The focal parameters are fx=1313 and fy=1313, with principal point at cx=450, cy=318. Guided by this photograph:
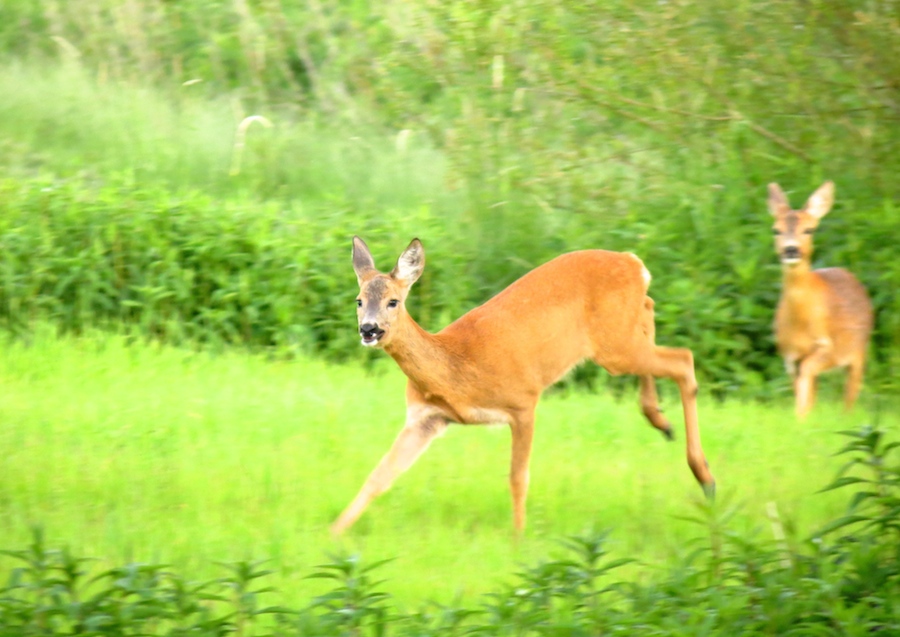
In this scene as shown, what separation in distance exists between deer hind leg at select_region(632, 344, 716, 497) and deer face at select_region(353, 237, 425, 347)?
1.31 metres

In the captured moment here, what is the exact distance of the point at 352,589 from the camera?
170 inches

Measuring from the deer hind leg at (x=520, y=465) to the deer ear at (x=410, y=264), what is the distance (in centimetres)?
90

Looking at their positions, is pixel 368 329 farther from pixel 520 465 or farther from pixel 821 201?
pixel 821 201

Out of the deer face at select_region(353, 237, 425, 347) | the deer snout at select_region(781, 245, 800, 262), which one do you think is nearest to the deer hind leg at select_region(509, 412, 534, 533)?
the deer face at select_region(353, 237, 425, 347)

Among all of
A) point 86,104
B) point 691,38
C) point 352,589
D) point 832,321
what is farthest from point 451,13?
point 352,589

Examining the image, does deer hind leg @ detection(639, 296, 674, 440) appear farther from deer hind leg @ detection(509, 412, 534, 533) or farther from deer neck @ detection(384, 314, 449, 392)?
deer neck @ detection(384, 314, 449, 392)

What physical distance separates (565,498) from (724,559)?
2030 millimetres

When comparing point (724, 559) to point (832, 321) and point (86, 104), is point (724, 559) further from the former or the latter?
point (86, 104)

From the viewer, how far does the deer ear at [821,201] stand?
8609mm

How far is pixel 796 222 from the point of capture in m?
8.55

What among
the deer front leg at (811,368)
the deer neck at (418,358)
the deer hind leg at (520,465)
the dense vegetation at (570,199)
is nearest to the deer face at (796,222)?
the dense vegetation at (570,199)

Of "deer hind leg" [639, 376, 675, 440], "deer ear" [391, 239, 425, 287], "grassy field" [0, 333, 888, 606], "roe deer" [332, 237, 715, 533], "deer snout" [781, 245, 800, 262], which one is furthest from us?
"deer snout" [781, 245, 800, 262]

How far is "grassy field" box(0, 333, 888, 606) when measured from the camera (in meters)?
5.86

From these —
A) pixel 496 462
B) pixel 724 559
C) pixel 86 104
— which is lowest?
pixel 496 462
